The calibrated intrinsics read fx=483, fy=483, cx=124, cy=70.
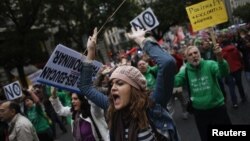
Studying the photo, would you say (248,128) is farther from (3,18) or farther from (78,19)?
(78,19)

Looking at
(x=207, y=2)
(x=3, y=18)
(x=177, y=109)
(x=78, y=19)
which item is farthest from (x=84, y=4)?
(x=207, y=2)

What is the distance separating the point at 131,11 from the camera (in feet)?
120

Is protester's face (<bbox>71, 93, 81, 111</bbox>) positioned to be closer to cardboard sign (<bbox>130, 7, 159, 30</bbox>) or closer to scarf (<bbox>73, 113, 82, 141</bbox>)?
scarf (<bbox>73, 113, 82, 141</bbox>)

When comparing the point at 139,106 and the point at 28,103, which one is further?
the point at 28,103

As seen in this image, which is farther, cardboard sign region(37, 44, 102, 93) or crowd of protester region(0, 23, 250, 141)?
cardboard sign region(37, 44, 102, 93)

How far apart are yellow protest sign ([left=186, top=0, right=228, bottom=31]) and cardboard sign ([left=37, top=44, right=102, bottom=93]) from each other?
3.97 metres

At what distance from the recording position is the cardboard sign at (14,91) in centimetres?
1139

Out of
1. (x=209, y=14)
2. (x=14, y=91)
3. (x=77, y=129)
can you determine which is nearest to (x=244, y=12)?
(x=14, y=91)

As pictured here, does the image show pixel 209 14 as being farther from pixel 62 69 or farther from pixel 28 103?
pixel 62 69

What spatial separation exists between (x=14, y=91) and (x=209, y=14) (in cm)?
513

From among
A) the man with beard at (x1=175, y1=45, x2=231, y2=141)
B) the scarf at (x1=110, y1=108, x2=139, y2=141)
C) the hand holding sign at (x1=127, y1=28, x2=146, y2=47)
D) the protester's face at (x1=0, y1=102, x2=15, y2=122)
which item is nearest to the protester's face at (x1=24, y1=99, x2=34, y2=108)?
the protester's face at (x1=0, y1=102, x2=15, y2=122)

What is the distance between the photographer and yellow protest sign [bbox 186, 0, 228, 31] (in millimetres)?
8703

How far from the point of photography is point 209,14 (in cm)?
899

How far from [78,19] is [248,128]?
33678mm
